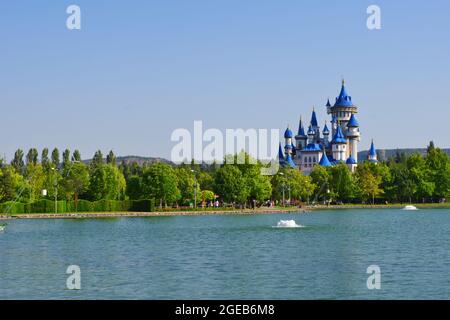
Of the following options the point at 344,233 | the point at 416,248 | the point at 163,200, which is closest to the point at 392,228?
the point at 344,233

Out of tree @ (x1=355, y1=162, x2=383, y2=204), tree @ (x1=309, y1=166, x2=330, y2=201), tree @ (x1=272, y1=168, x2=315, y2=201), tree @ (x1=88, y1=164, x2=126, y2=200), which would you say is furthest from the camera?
tree @ (x1=355, y1=162, x2=383, y2=204)

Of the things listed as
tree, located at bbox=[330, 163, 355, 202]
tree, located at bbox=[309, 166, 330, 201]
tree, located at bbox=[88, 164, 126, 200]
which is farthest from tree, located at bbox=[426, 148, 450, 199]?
tree, located at bbox=[88, 164, 126, 200]

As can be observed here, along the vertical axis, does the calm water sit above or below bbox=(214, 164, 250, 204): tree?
below

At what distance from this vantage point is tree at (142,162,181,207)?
12225 cm

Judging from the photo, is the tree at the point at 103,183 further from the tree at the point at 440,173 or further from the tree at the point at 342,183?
the tree at the point at 440,173

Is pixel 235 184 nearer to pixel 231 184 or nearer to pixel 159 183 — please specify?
pixel 231 184

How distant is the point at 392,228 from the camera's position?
84.5m

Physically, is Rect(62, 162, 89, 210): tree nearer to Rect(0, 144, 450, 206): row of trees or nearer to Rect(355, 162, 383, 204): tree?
Rect(0, 144, 450, 206): row of trees

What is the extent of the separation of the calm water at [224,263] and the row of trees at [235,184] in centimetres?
4288

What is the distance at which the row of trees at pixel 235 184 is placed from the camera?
389 feet

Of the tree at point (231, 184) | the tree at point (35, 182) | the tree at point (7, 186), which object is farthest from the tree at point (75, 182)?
the tree at point (231, 184)

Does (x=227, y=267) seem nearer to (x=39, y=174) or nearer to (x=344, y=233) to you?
(x=344, y=233)
